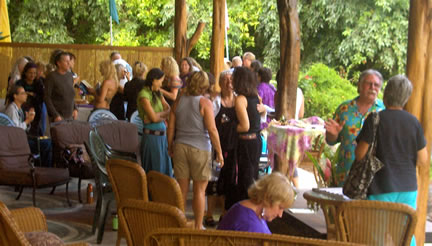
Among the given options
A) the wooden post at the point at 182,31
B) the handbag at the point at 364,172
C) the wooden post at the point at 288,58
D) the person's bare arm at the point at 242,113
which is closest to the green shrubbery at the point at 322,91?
the wooden post at the point at 182,31

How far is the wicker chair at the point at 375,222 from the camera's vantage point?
3.88 metres

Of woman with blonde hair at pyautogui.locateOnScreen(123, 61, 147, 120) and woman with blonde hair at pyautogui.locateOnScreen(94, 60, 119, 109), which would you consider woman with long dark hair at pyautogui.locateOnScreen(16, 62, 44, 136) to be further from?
woman with blonde hair at pyautogui.locateOnScreen(123, 61, 147, 120)

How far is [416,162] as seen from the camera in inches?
178

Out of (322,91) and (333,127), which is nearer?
(333,127)

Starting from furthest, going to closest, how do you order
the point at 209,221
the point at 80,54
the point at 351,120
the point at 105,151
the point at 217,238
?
the point at 80,54
the point at 209,221
the point at 105,151
the point at 351,120
the point at 217,238

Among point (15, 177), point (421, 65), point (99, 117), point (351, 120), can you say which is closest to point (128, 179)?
point (351, 120)

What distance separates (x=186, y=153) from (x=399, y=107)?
255cm

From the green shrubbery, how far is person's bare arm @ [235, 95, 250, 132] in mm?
10934

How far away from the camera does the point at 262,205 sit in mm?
3732

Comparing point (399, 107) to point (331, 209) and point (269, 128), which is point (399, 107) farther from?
point (269, 128)

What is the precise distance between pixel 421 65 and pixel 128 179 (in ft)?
7.26

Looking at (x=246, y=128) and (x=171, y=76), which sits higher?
(x=171, y=76)

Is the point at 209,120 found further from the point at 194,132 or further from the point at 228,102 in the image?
the point at 228,102

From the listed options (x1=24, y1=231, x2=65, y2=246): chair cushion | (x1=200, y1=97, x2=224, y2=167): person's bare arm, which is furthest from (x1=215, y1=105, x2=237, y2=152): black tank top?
(x1=24, y1=231, x2=65, y2=246): chair cushion
